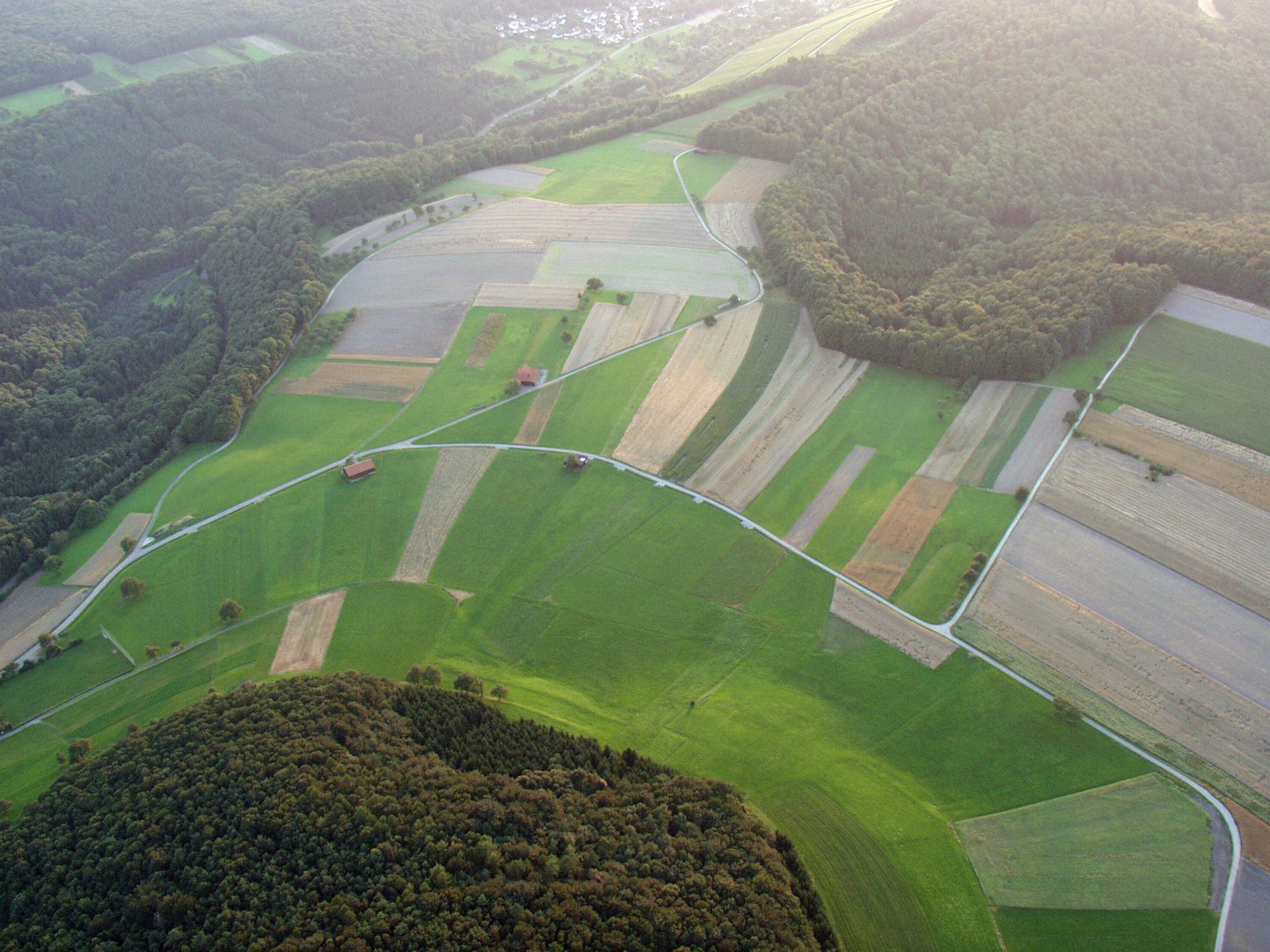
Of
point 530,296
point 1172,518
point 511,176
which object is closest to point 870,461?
point 1172,518

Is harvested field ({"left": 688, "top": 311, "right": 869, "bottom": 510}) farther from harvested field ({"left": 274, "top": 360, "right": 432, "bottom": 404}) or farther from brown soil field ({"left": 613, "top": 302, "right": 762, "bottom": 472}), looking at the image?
harvested field ({"left": 274, "top": 360, "right": 432, "bottom": 404})

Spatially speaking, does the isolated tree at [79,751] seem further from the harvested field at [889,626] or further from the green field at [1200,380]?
the green field at [1200,380]

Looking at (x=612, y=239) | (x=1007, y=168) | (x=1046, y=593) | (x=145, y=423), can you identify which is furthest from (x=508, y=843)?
(x=1007, y=168)

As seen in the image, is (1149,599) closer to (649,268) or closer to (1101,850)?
(1101,850)

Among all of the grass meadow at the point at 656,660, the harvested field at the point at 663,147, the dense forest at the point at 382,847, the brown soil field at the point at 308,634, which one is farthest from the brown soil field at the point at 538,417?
the harvested field at the point at 663,147

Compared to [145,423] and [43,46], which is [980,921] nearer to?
[145,423]

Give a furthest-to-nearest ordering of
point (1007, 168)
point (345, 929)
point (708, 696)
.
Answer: point (1007, 168) < point (708, 696) < point (345, 929)

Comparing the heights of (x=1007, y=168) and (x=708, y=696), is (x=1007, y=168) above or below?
above
